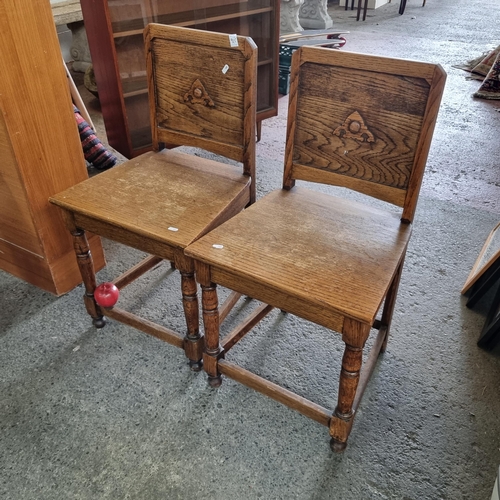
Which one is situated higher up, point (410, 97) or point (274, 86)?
point (410, 97)

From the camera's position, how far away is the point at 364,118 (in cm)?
119

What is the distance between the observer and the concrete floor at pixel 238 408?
1208mm

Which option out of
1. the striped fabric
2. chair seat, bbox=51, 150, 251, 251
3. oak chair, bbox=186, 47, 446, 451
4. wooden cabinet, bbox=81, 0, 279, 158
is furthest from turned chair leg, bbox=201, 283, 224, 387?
the striped fabric

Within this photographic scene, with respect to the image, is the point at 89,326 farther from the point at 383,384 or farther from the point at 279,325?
the point at 383,384

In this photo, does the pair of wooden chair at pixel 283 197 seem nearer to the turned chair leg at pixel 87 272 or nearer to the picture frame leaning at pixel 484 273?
the turned chair leg at pixel 87 272

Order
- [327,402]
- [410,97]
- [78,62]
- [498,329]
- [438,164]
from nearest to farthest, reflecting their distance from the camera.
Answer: [410,97] → [327,402] → [498,329] → [438,164] → [78,62]

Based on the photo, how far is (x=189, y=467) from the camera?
124 cm

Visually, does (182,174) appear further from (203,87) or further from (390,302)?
(390,302)

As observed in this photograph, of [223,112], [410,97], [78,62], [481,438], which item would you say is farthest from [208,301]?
[78,62]

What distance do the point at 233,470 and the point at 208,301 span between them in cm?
43

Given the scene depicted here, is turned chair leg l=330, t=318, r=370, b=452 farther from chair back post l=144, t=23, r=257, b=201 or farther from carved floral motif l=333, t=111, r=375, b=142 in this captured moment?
chair back post l=144, t=23, r=257, b=201

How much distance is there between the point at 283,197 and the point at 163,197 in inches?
13.3

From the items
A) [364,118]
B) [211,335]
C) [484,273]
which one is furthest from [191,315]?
[484,273]

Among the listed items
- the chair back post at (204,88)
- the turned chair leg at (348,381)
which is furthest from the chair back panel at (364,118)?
the turned chair leg at (348,381)
